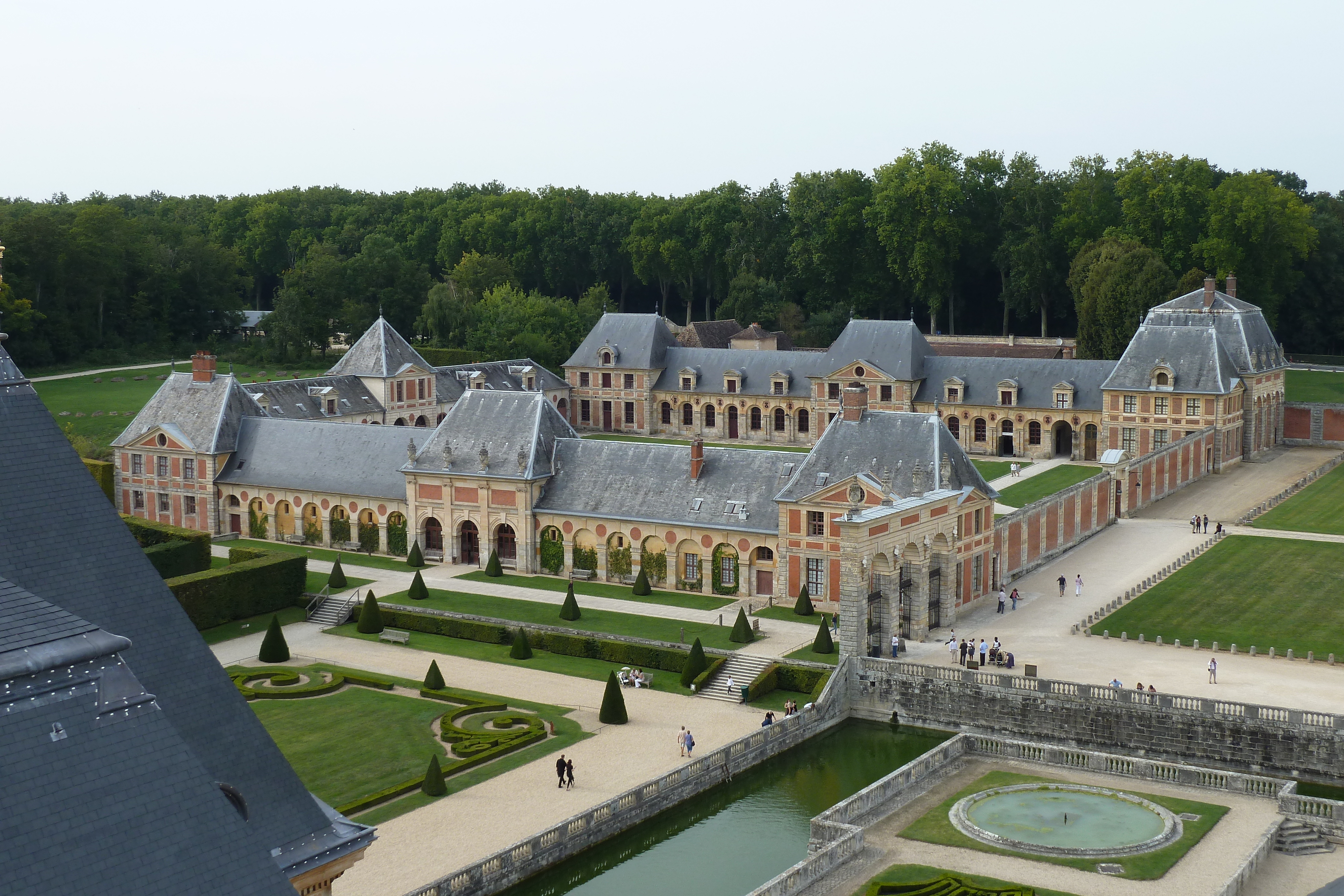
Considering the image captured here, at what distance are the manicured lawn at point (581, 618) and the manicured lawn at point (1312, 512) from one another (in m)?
27.1

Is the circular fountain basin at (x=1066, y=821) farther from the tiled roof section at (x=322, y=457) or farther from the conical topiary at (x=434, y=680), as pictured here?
the tiled roof section at (x=322, y=457)

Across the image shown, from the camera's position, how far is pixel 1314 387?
95.8 m

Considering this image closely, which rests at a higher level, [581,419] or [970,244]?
[970,244]

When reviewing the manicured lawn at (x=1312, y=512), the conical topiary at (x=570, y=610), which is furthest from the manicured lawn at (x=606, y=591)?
the manicured lawn at (x=1312, y=512)

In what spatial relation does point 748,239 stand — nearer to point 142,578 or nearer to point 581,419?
point 581,419

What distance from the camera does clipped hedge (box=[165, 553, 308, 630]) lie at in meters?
47.9

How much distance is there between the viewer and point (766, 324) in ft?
379

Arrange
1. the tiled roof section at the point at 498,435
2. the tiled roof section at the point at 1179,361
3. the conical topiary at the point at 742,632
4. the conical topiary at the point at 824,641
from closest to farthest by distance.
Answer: the conical topiary at the point at 824,641, the conical topiary at the point at 742,632, the tiled roof section at the point at 498,435, the tiled roof section at the point at 1179,361

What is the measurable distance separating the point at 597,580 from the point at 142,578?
4036cm

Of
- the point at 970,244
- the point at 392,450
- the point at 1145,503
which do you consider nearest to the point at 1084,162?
the point at 970,244

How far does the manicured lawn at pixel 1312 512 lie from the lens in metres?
61.0

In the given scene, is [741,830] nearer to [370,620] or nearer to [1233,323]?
[370,620]

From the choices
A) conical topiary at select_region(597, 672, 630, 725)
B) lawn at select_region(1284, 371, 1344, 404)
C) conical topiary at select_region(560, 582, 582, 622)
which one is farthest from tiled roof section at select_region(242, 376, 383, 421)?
lawn at select_region(1284, 371, 1344, 404)

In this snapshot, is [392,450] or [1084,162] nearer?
[392,450]
